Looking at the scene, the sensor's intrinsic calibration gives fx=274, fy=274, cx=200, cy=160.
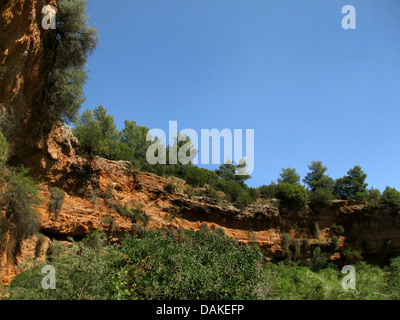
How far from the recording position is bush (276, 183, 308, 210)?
1038 inches

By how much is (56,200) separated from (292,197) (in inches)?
812

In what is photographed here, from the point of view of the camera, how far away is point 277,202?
26.2 m

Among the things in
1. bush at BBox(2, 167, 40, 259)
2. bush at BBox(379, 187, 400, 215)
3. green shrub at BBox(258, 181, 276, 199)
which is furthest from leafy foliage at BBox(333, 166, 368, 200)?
bush at BBox(2, 167, 40, 259)

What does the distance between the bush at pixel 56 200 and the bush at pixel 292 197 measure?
65.3ft

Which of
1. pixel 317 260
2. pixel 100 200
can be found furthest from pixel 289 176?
pixel 100 200

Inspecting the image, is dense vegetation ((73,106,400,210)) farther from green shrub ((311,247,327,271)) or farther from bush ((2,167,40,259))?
bush ((2,167,40,259))

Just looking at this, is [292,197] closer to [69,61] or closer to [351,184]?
[351,184]

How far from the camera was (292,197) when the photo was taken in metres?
26.4

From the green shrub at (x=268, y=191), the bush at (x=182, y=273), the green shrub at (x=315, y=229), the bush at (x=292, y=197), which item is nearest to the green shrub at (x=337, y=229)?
the green shrub at (x=315, y=229)

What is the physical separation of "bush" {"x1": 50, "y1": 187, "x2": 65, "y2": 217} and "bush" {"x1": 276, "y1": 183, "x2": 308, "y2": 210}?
65.3ft

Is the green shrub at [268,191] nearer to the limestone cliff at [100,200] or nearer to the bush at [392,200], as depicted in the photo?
the limestone cliff at [100,200]

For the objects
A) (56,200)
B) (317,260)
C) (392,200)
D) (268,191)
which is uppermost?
(268,191)

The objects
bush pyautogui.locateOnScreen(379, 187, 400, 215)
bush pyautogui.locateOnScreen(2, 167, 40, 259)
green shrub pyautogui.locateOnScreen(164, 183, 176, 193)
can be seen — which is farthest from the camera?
bush pyautogui.locateOnScreen(379, 187, 400, 215)
